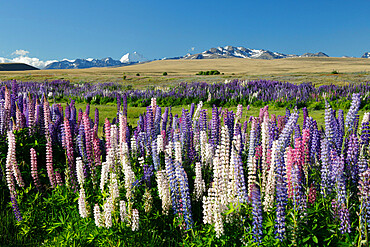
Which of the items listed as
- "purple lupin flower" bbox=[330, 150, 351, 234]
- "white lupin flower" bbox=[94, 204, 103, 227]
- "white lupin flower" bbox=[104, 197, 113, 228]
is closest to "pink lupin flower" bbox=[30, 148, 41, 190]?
"white lupin flower" bbox=[94, 204, 103, 227]

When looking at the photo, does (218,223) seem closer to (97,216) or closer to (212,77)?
(97,216)

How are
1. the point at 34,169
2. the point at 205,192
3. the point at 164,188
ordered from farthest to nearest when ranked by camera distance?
the point at 34,169, the point at 205,192, the point at 164,188

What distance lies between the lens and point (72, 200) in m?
5.39

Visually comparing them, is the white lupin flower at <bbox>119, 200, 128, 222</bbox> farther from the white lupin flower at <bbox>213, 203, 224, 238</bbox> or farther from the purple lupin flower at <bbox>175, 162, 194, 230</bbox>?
the white lupin flower at <bbox>213, 203, 224, 238</bbox>

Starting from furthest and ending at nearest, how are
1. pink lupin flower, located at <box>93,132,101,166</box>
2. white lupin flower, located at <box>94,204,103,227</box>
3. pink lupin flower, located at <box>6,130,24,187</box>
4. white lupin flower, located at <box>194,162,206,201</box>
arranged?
pink lupin flower, located at <box>93,132,101,166</box>, pink lupin flower, located at <box>6,130,24,187</box>, white lupin flower, located at <box>194,162,206,201</box>, white lupin flower, located at <box>94,204,103,227</box>

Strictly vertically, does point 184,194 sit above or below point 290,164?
below

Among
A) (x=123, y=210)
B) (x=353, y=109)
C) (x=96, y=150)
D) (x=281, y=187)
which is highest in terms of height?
(x=353, y=109)

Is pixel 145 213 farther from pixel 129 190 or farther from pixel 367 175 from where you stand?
pixel 367 175

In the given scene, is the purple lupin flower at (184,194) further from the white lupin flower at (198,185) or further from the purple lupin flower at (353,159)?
the purple lupin flower at (353,159)

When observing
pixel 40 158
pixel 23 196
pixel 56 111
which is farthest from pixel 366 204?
pixel 56 111

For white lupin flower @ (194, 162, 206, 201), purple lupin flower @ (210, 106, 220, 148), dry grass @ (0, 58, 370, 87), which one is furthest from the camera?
dry grass @ (0, 58, 370, 87)

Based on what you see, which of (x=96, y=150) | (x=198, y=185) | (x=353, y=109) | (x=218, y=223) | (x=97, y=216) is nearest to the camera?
(x=218, y=223)

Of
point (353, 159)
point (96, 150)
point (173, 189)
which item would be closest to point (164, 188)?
point (173, 189)

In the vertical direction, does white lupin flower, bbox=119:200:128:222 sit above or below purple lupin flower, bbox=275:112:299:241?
below
